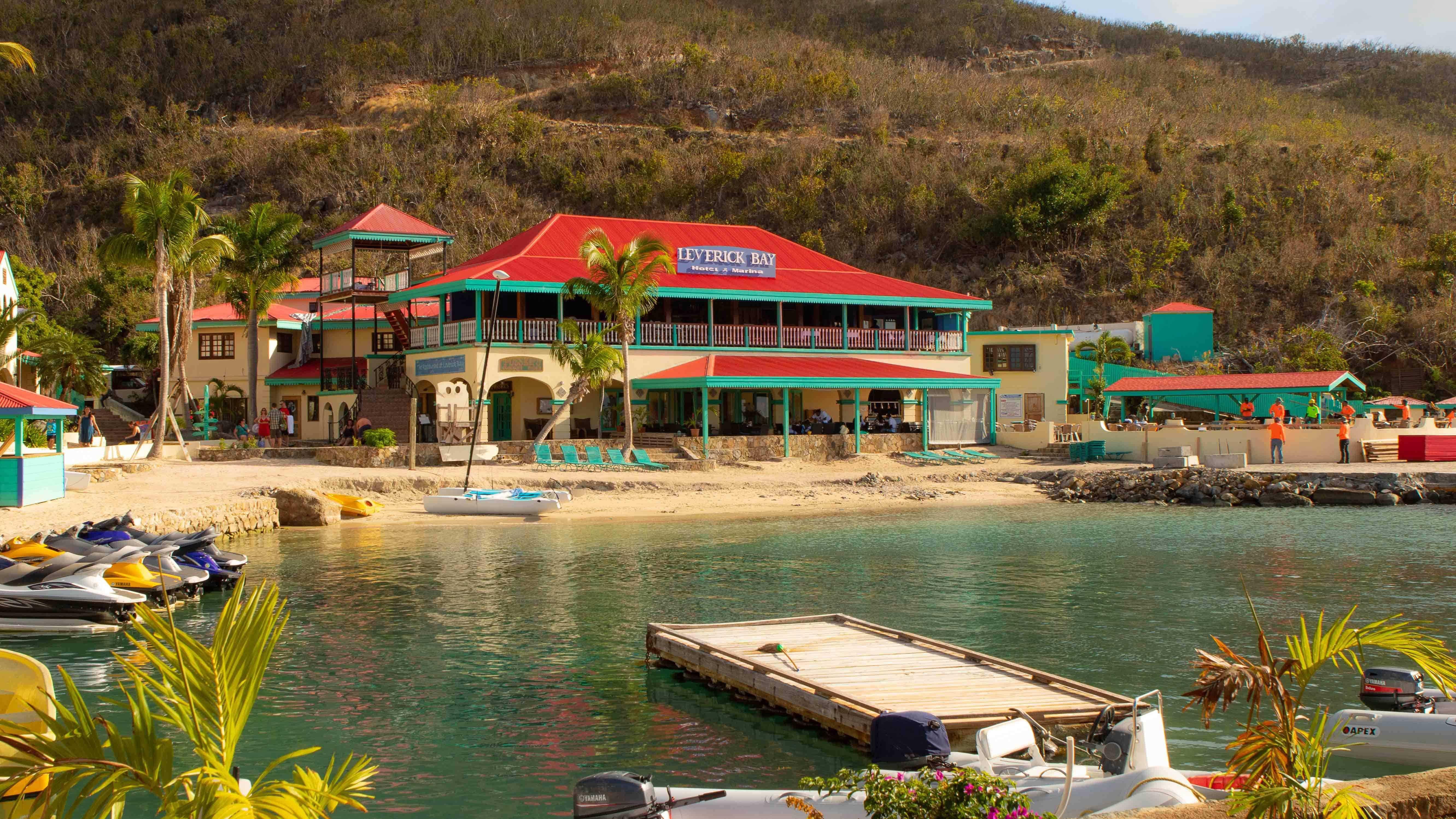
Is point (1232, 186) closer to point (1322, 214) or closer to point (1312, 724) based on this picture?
point (1322, 214)

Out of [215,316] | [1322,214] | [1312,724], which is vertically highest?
[1322,214]

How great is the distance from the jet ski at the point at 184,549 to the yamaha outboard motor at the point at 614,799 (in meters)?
12.2

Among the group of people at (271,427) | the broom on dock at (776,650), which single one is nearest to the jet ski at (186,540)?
the broom on dock at (776,650)

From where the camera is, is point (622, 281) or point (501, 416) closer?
point (622, 281)

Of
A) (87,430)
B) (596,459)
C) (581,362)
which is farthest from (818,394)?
(87,430)

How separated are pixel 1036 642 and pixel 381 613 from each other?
8760 millimetres

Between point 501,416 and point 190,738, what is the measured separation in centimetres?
3396

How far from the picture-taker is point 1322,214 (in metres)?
58.1

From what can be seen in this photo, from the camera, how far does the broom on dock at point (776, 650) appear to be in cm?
1210

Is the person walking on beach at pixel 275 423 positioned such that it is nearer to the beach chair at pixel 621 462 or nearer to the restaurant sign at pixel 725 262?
the beach chair at pixel 621 462

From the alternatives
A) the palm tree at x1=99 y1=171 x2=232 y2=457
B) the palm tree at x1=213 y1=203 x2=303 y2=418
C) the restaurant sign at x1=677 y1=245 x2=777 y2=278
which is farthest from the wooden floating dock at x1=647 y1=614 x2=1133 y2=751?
the palm tree at x1=213 y1=203 x2=303 y2=418

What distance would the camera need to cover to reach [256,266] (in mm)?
39281

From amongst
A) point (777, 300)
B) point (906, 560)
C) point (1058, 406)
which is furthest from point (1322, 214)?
point (906, 560)

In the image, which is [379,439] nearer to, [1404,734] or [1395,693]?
[1395,693]
